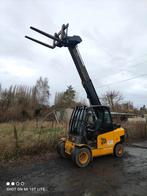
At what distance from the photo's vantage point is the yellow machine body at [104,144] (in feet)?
21.1

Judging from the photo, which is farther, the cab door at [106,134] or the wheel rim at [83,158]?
the cab door at [106,134]

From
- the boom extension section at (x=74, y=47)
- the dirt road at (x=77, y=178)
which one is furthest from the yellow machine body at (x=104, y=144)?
the boom extension section at (x=74, y=47)

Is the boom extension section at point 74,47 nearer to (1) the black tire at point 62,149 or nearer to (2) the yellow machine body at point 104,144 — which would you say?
(2) the yellow machine body at point 104,144

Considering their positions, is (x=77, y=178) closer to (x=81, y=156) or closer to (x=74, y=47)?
(x=81, y=156)

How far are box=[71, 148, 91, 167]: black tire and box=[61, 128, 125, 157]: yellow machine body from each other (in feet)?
0.54

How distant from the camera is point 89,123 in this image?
22.6ft

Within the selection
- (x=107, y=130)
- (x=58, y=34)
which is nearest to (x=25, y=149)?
(x=107, y=130)

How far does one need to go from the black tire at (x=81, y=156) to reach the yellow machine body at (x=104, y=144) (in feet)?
0.54

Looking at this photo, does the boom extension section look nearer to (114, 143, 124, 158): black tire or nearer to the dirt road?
(114, 143, 124, 158): black tire

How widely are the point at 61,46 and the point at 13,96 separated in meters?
18.1

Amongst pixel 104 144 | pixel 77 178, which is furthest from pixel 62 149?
pixel 77 178

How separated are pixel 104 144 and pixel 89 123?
916mm

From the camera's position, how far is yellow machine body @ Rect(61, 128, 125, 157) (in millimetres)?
6434

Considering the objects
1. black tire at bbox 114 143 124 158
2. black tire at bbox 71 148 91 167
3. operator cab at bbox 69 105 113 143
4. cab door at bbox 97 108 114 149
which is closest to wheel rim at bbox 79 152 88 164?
black tire at bbox 71 148 91 167
